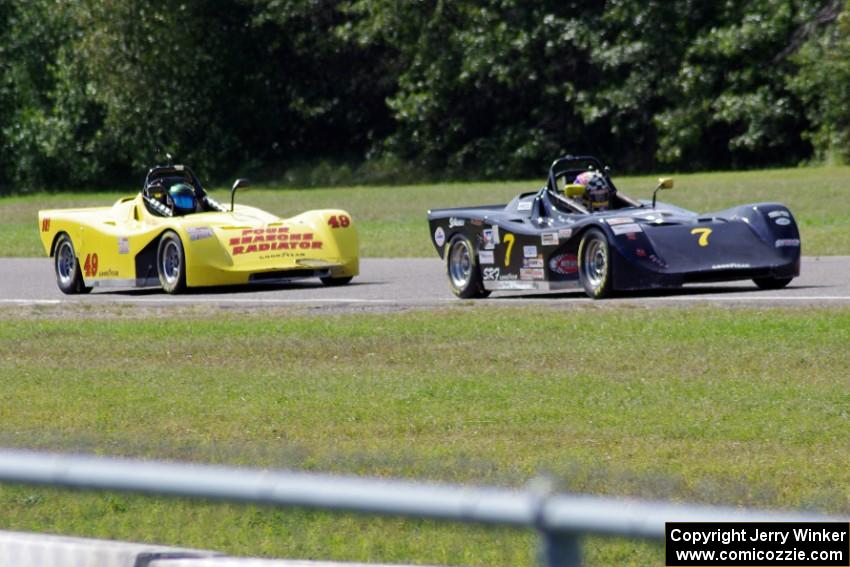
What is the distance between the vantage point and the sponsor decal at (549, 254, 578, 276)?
16141 mm

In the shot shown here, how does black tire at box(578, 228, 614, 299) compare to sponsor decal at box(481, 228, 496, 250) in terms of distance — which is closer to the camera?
black tire at box(578, 228, 614, 299)

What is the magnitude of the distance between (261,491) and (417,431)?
18.0 feet

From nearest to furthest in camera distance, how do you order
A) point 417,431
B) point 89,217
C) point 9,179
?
point 417,431
point 89,217
point 9,179

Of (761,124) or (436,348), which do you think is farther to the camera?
(761,124)

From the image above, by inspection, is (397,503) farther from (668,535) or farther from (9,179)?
(9,179)

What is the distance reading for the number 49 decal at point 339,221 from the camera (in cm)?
1900

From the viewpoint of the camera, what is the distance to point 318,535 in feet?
13.1

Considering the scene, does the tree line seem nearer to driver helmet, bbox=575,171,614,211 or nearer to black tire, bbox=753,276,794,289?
driver helmet, bbox=575,171,614,211

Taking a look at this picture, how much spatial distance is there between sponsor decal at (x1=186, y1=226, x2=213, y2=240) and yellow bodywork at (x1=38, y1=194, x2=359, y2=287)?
0.03 feet

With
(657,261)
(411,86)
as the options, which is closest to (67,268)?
(657,261)

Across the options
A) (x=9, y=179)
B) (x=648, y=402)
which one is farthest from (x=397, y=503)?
(x=9, y=179)

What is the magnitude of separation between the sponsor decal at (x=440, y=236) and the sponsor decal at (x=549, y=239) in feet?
5.68

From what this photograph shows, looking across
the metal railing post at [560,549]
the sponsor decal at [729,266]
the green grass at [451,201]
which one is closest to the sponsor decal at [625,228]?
the sponsor decal at [729,266]

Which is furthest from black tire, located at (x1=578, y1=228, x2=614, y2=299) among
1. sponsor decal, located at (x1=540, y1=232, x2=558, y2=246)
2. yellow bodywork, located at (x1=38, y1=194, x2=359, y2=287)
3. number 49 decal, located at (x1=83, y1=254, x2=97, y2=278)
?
number 49 decal, located at (x1=83, y1=254, x2=97, y2=278)
